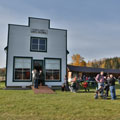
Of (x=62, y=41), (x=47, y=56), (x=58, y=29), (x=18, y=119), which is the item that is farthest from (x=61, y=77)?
(x=18, y=119)

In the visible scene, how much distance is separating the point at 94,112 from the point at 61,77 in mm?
12091

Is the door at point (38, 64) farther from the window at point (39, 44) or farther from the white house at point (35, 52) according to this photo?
the window at point (39, 44)

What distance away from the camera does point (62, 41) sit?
65.7 ft

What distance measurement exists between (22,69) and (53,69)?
3.47m

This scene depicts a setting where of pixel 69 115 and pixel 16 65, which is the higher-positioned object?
pixel 16 65

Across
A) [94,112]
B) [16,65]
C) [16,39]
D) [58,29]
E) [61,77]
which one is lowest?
[94,112]

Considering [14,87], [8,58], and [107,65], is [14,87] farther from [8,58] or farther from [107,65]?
[107,65]

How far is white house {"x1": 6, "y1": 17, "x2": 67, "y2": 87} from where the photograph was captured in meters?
18.2

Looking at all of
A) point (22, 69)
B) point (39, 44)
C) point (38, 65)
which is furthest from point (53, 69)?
point (22, 69)

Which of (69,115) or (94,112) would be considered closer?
(69,115)

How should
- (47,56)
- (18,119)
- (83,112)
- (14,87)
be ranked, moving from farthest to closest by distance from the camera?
1. (47,56)
2. (14,87)
3. (83,112)
4. (18,119)

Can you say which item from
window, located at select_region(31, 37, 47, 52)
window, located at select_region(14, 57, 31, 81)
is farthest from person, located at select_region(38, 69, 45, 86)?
window, located at select_region(31, 37, 47, 52)

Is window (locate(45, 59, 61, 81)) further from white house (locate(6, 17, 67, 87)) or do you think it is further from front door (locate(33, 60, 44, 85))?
front door (locate(33, 60, 44, 85))

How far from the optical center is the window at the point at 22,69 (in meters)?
18.2
